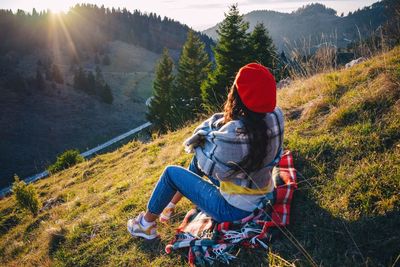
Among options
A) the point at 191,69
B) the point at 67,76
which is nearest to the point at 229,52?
the point at 191,69

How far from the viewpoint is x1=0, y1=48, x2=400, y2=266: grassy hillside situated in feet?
9.58

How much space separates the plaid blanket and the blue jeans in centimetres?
13

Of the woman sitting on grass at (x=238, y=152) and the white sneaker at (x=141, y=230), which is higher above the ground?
the woman sitting on grass at (x=238, y=152)

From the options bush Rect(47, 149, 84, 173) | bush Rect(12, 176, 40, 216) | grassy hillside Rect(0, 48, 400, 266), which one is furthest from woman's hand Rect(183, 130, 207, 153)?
bush Rect(47, 149, 84, 173)

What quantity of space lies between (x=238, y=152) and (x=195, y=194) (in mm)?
861

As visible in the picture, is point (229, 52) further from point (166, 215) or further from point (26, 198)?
point (166, 215)

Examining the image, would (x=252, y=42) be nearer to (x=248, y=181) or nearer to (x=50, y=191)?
(x=50, y=191)

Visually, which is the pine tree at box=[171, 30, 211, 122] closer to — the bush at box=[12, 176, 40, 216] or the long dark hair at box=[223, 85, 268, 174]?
the bush at box=[12, 176, 40, 216]

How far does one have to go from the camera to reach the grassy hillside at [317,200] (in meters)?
2.92

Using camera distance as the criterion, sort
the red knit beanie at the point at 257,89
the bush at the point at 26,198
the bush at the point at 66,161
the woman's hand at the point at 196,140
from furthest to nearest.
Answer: the bush at the point at 66,161
the bush at the point at 26,198
the woman's hand at the point at 196,140
the red knit beanie at the point at 257,89

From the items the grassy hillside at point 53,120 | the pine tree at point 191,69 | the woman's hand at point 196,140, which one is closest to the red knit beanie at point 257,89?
the woman's hand at point 196,140

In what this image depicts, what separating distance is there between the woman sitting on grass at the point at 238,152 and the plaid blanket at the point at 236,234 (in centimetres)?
11

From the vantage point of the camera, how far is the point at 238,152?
2809 millimetres

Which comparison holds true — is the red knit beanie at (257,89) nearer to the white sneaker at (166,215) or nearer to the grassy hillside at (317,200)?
the grassy hillside at (317,200)
